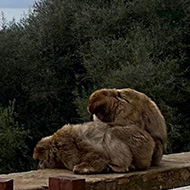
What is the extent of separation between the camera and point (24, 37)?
57.6 ft

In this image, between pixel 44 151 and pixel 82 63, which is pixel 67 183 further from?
pixel 82 63

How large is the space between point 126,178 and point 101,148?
0.34 meters

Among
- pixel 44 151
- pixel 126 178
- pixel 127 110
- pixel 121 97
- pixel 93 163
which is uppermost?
pixel 121 97

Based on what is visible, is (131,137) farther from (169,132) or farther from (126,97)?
(169,132)

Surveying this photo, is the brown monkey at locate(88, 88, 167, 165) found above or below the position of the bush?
above

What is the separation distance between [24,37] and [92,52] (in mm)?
2542

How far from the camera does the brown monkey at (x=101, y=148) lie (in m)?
4.97

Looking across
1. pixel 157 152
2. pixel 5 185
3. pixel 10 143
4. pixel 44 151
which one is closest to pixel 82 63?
pixel 10 143

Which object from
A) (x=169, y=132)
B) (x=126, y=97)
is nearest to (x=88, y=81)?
(x=169, y=132)

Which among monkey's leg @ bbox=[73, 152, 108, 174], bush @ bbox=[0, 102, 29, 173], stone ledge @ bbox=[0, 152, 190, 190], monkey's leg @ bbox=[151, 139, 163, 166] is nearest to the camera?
stone ledge @ bbox=[0, 152, 190, 190]

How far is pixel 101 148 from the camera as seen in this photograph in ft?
16.3

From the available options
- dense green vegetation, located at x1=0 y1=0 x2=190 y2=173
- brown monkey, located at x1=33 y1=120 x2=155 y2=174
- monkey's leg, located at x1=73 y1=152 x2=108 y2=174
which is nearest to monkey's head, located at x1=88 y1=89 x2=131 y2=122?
brown monkey, located at x1=33 y1=120 x2=155 y2=174

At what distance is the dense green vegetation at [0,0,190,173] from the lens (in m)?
14.8

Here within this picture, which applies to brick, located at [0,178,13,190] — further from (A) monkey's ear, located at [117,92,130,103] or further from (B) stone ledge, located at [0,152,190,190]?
(A) monkey's ear, located at [117,92,130,103]
